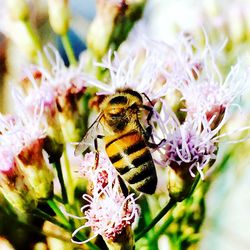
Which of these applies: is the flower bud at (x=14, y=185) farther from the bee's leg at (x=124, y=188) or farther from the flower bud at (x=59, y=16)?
the flower bud at (x=59, y=16)

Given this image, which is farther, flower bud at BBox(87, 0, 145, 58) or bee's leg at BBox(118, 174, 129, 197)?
flower bud at BBox(87, 0, 145, 58)

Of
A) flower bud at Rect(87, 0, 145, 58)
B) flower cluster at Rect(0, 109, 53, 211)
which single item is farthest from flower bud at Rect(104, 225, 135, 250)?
flower bud at Rect(87, 0, 145, 58)

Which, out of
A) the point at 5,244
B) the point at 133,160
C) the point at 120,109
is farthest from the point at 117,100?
the point at 5,244

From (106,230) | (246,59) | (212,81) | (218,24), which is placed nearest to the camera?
(106,230)

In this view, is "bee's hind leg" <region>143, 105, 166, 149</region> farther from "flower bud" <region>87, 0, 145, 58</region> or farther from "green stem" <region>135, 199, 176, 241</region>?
"flower bud" <region>87, 0, 145, 58</region>

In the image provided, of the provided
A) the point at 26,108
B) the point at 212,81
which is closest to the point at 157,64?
the point at 212,81

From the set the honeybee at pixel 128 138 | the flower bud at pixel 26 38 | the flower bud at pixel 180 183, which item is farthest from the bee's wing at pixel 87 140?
the flower bud at pixel 26 38

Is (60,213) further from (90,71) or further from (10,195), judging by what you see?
(90,71)

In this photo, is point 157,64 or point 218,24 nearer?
point 157,64
